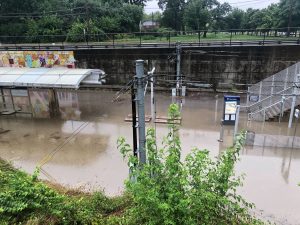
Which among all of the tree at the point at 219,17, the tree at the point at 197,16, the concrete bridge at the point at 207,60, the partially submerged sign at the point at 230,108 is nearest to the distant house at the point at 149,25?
the tree at the point at 197,16

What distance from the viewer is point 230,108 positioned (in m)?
14.5

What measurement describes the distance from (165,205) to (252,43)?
1899 centimetres

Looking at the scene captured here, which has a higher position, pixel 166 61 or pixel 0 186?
Result: pixel 166 61

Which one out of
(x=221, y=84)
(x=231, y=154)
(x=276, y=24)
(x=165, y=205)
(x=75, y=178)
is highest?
(x=276, y=24)

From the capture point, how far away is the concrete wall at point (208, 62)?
19375mm

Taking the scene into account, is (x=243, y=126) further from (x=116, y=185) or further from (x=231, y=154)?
(x=231, y=154)

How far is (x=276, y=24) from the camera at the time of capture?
132 ft

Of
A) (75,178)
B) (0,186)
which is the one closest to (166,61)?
(75,178)

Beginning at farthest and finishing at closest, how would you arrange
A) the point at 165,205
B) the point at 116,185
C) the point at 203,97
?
the point at 203,97
the point at 116,185
the point at 165,205

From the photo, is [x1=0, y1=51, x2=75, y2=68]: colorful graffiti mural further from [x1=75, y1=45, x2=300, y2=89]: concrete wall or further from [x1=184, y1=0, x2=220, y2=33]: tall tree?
[x1=184, y1=0, x2=220, y2=33]: tall tree

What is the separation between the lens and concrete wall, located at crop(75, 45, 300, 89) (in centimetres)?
1938

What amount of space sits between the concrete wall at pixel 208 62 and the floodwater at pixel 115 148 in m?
2.99

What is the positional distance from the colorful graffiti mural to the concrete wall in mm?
896

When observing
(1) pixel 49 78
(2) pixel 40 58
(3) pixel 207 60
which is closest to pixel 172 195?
(1) pixel 49 78
